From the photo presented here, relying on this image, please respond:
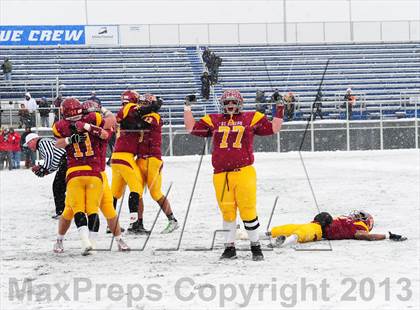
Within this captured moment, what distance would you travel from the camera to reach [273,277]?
251 inches

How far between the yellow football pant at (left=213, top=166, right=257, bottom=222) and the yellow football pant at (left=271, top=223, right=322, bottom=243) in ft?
3.45

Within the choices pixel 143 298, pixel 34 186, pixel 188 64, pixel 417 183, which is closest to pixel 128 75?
pixel 188 64

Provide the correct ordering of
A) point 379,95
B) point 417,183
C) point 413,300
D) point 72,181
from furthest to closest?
1. point 379,95
2. point 417,183
3. point 72,181
4. point 413,300

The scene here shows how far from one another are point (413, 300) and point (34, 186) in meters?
11.7

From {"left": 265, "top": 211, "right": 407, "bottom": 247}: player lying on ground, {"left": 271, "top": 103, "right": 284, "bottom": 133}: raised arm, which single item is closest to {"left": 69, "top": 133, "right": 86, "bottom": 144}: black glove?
{"left": 271, "top": 103, "right": 284, "bottom": 133}: raised arm

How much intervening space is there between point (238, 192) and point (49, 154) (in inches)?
116

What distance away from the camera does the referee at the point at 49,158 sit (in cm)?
863

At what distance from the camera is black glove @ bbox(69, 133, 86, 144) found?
7.62 m

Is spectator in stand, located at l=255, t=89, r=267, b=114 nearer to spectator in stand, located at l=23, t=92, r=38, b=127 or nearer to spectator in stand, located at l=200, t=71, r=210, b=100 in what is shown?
spectator in stand, located at l=200, t=71, r=210, b=100

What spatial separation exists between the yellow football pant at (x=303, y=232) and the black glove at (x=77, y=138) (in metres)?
2.37

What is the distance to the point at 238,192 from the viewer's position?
719 centimetres

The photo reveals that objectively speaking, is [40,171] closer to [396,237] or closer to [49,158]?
[49,158]

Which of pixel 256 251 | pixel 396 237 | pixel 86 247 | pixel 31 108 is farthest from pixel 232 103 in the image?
pixel 31 108

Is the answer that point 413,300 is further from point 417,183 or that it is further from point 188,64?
point 188,64
